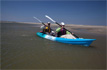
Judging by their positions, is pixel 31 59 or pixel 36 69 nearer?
pixel 36 69

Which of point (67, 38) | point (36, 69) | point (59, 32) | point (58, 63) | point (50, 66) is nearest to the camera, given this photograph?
point (36, 69)

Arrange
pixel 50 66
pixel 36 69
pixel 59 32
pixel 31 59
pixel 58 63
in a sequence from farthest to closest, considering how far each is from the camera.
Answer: pixel 59 32
pixel 31 59
pixel 58 63
pixel 50 66
pixel 36 69

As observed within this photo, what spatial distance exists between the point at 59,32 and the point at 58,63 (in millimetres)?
5415

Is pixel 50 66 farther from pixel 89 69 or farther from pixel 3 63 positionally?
pixel 3 63

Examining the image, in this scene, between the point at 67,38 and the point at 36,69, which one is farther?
the point at 67,38

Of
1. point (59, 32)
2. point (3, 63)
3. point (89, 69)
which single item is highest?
point (59, 32)

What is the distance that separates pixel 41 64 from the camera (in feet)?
15.2

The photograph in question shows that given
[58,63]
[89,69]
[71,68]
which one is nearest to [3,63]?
[58,63]

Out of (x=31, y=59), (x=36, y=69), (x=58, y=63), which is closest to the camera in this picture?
(x=36, y=69)

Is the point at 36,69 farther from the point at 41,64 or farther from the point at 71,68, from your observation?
the point at 71,68

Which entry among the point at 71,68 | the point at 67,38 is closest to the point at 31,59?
the point at 71,68

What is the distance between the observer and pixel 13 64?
14.9 ft

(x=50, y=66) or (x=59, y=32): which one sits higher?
(x=59, y=32)

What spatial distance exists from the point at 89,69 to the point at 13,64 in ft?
11.1
